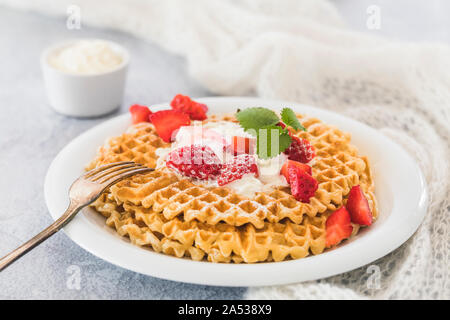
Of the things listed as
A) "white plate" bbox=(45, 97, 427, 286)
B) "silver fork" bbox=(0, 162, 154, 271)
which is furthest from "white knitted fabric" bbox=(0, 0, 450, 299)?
"silver fork" bbox=(0, 162, 154, 271)

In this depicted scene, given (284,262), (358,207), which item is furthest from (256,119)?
(284,262)

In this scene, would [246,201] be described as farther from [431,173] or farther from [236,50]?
[236,50]

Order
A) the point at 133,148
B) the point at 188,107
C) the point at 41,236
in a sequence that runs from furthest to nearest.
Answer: the point at 188,107
the point at 133,148
the point at 41,236

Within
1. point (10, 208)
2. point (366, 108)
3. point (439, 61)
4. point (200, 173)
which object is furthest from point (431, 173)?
point (10, 208)

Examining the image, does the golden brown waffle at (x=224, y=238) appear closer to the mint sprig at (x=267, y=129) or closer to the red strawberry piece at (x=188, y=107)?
the mint sprig at (x=267, y=129)

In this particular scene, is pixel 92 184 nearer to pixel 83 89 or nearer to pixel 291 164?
pixel 291 164

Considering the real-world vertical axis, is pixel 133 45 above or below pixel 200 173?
below
